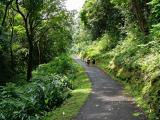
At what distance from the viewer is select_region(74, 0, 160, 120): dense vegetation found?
14.6 m

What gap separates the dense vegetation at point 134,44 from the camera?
1457cm

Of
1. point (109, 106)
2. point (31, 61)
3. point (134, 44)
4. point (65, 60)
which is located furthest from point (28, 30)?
point (109, 106)

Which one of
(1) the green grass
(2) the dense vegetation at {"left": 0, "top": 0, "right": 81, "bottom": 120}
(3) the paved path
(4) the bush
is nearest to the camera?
(3) the paved path

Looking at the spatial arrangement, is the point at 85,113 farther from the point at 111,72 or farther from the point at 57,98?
the point at 111,72

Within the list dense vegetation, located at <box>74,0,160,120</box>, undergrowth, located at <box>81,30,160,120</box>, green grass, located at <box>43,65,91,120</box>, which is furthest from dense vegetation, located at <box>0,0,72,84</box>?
green grass, located at <box>43,65,91,120</box>

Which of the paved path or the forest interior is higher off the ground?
the forest interior

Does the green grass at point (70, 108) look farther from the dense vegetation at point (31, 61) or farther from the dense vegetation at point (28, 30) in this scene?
the dense vegetation at point (28, 30)

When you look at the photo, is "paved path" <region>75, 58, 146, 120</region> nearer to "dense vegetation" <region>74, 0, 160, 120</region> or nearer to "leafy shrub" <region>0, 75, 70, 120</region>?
"dense vegetation" <region>74, 0, 160, 120</region>

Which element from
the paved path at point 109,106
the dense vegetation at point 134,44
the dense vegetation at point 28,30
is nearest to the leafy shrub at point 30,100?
the paved path at point 109,106

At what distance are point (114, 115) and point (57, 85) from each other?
21.9ft

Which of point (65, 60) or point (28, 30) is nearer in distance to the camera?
point (28, 30)

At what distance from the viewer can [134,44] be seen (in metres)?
25.3

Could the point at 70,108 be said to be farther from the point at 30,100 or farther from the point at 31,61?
the point at 31,61

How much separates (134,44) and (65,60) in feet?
31.8
